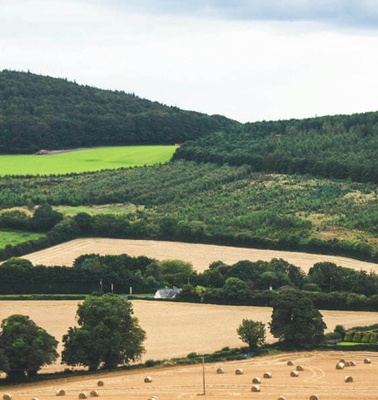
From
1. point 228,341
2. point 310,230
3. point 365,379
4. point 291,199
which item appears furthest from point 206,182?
point 365,379

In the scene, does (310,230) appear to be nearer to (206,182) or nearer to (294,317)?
(206,182)

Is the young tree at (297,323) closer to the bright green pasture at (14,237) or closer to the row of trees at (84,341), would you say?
the row of trees at (84,341)

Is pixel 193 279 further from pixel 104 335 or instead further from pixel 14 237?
pixel 104 335

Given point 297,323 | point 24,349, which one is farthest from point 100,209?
point 24,349

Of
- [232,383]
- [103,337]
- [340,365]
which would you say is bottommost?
[232,383]

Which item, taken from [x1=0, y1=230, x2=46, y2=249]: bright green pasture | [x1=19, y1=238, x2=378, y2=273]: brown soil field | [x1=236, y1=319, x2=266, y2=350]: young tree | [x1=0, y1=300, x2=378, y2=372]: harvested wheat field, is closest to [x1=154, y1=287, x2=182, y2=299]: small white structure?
[x1=0, y1=300, x2=378, y2=372]: harvested wheat field

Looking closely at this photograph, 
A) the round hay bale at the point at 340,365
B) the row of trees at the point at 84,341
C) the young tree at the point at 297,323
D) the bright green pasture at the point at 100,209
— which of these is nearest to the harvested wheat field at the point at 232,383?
Answer: the round hay bale at the point at 340,365

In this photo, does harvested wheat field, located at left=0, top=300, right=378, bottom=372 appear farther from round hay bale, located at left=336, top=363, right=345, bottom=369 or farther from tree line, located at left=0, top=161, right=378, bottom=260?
tree line, located at left=0, top=161, right=378, bottom=260
